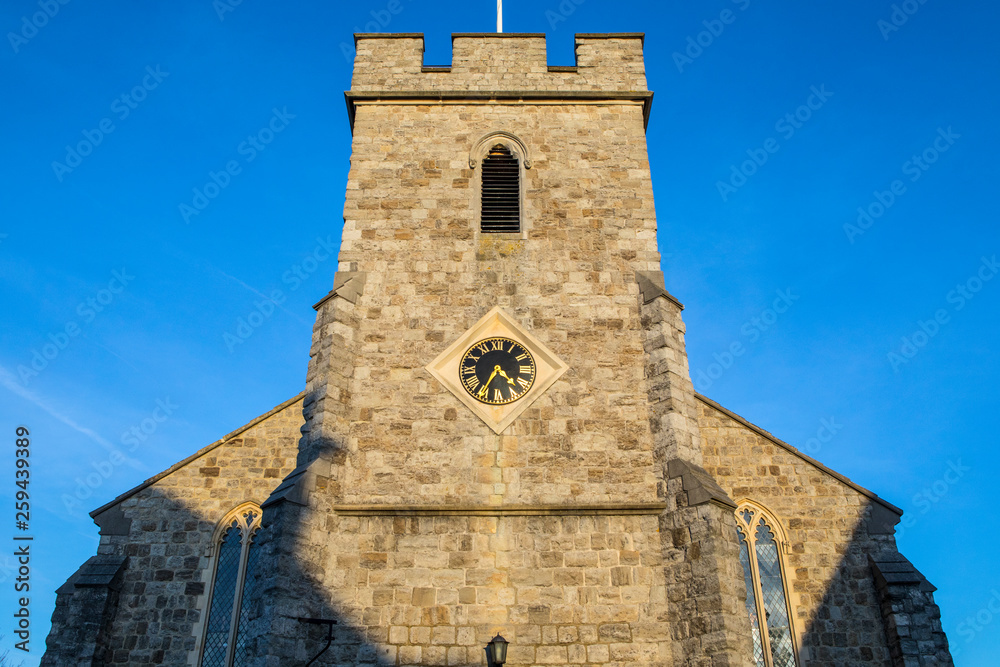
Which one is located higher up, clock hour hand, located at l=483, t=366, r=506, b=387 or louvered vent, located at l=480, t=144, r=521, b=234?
louvered vent, located at l=480, t=144, r=521, b=234

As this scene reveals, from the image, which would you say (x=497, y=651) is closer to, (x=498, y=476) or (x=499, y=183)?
(x=498, y=476)

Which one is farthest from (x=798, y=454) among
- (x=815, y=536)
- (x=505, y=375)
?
(x=505, y=375)

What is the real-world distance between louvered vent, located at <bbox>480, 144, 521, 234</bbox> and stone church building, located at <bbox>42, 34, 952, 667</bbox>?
0.05 metres

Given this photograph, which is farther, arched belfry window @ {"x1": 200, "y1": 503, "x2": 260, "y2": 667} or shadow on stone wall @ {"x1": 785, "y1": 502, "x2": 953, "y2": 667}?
arched belfry window @ {"x1": 200, "y1": 503, "x2": 260, "y2": 667}

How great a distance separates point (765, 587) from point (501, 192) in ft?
25.3

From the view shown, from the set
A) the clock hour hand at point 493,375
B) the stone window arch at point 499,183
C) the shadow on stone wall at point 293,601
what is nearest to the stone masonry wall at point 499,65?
the stone window arch at point 499,183

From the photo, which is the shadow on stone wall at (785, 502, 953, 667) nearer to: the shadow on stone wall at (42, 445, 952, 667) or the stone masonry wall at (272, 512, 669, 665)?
the shadow on stone wall at (42, 445, 952, 667)

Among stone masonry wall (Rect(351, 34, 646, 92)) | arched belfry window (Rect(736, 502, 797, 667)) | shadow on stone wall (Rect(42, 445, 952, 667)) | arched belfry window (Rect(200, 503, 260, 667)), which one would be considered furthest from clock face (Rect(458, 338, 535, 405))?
stone masonry wall (Rect(351, 34, 646, 92))

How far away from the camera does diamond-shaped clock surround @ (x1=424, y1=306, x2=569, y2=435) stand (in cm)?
1117

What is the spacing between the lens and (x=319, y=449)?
10.5 metres

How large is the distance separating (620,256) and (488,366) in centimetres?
299

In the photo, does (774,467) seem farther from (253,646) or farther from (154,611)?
(154,611)

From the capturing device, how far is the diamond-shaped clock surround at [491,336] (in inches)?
440

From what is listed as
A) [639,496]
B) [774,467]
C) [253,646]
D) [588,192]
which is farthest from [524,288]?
[253,646]
